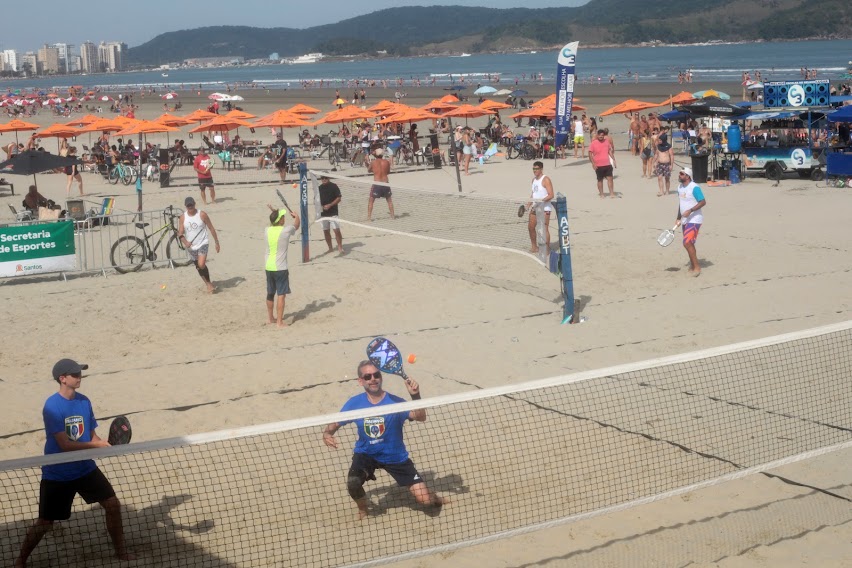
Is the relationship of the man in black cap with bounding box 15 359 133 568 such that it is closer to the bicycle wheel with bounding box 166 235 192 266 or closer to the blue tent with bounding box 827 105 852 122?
the bicycle wheel with bounding box 166 235 192 266

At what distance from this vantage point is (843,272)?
13000 mm

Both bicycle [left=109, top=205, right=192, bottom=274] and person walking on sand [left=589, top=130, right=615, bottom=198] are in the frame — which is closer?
bicycle [left=109, top=205, right=192, bottom=274]

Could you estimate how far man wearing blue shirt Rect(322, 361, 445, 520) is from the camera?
612 centimetres

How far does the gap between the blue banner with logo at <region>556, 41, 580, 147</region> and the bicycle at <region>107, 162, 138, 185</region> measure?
11973mm

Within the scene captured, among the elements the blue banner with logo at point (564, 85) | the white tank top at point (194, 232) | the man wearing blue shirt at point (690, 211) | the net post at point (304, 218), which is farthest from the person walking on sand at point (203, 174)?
the man wearing blue shirt at point (690, 211)

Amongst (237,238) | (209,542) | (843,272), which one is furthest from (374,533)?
(237,238)

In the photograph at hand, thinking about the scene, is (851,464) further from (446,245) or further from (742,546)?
(446,245)

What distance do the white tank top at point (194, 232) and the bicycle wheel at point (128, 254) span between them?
7.60ft

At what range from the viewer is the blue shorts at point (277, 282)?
11273 mm

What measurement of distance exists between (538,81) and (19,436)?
87090 mm

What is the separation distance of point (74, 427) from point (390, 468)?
1.95 m

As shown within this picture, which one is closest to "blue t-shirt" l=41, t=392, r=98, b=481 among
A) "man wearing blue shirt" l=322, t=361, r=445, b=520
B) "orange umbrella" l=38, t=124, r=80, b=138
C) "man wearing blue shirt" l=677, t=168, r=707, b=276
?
"man wearing blue shirt" l=322, t=361, r=445, b=520

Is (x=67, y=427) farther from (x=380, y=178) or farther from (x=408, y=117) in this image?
(x=408, y=117)

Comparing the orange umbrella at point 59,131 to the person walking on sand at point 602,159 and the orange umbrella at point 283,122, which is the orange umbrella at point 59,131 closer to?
the orange umbrella at point 283,122
